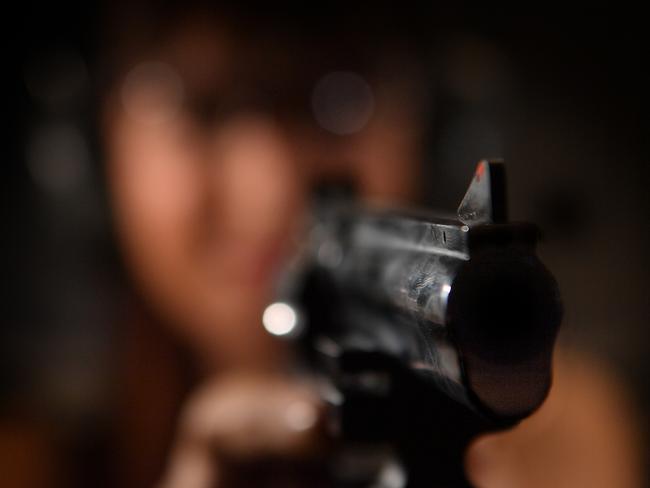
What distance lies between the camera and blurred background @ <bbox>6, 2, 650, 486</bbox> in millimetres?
1129

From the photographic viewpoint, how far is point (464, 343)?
0.31 meters

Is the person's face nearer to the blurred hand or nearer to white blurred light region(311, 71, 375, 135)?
white blurred light region(311, 71, 375, 135)

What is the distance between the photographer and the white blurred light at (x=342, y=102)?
1.08m

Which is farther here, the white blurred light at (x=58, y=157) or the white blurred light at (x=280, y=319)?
the white blurred light at (x=58, y=157)

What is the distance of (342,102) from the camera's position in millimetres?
1084

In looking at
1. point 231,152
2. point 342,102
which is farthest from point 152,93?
point 342,102

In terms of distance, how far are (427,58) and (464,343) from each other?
944 millimetres

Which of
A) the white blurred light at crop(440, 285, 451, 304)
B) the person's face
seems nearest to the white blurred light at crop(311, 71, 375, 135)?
the person's face

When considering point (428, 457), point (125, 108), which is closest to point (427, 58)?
point (125, 108)

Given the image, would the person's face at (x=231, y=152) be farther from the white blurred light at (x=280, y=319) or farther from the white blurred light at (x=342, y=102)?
the white blurred light at (x=280, y=319)

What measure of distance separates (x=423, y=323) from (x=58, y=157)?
1.15 meters

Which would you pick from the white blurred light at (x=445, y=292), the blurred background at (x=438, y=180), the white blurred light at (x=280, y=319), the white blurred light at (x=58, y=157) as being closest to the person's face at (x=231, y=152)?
the blurred background at (x=438, y=180)

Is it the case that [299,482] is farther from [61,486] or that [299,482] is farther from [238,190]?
[61,486]

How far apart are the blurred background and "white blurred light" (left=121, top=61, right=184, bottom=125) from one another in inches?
5.9
